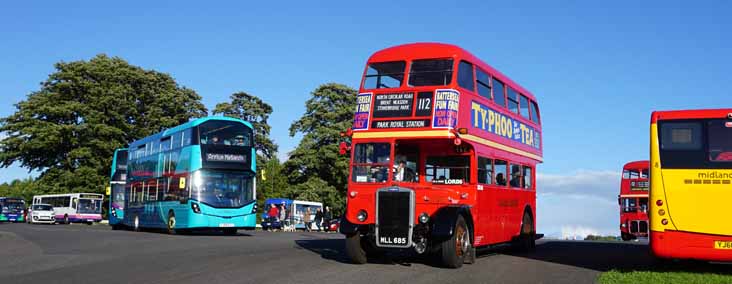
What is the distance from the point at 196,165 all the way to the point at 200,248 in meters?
10.3

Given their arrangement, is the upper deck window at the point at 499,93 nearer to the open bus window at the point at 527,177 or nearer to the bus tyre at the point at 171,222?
the open bus window at the point at 527,177

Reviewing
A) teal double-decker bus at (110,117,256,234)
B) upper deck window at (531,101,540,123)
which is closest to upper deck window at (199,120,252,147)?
teal double-decker bus at (110,117,256,234)

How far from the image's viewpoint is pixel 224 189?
98.6 ft

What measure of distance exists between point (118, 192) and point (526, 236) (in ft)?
91.3

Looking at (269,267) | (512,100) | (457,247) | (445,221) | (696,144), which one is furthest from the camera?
(512,100)

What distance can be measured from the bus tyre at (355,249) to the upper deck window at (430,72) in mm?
3292

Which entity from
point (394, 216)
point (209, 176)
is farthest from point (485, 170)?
point (209, 176)

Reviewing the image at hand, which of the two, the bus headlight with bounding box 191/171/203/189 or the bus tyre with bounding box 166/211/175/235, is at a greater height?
the bus headlight with bounding box 191/171/203/189

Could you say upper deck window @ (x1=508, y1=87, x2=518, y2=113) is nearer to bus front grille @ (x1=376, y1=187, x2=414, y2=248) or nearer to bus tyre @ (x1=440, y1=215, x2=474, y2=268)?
bus tyre @ (x1=440, y1=215, x2=474, y2=268)

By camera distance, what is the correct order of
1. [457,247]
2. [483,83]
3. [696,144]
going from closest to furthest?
1. [696,144]
2. [457,247]
3. [483,83]

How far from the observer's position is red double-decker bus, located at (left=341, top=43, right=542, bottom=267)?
14.7 m

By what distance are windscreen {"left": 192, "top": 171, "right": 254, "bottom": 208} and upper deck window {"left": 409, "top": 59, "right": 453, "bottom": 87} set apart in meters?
15.9

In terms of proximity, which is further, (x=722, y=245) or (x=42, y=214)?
(x=42, y=214)

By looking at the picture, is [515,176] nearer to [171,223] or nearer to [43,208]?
[171,223]
